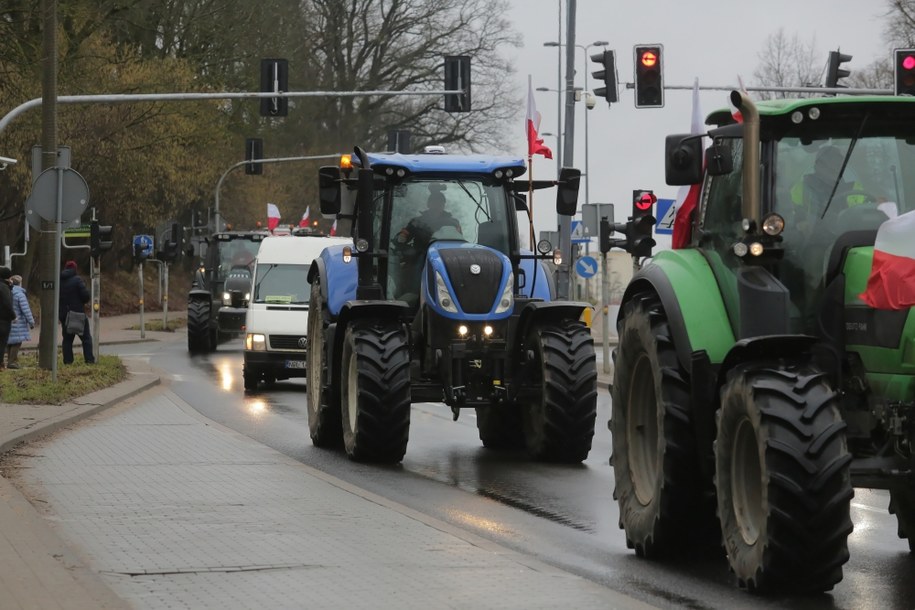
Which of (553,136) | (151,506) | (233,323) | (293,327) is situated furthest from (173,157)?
(151,506)

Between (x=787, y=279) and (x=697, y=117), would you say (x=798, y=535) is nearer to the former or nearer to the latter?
(x=787, y=279)

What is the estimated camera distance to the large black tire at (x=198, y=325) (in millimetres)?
39469

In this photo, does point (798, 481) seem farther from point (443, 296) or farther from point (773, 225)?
point (443, 296)

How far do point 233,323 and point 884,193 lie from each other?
30.9 metres

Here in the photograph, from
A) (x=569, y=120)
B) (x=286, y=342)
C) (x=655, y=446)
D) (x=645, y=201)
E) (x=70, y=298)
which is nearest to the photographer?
(x=655, y=446)

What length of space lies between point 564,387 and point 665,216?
44.9ft

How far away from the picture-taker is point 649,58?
28.3m

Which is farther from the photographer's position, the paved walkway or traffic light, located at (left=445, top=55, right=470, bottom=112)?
traffic light, located at (left=445, top=55, right=470, bottom=112)

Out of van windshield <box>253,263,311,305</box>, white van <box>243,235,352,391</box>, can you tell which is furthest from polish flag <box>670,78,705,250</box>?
van windshield <box>253,263,311,305</box>

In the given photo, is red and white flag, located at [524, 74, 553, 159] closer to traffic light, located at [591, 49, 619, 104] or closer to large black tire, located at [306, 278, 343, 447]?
large black tire, located at [306, 278, 343, 447]

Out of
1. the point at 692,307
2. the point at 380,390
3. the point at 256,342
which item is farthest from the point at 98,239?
the point at 692,307

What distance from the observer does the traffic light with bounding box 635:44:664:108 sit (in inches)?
1110

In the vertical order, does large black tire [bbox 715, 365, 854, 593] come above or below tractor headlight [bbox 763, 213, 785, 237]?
below

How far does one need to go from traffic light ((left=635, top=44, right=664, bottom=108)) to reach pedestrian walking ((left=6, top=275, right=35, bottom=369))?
11082mm
